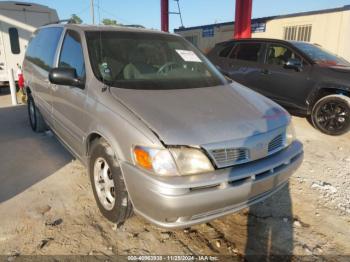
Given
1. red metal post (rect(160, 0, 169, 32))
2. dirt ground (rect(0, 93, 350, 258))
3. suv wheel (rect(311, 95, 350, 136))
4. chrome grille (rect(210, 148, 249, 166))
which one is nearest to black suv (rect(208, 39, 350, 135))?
suv wheel (rect(311, 95, 350, 136))

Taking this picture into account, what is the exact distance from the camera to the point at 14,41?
9.05 meters

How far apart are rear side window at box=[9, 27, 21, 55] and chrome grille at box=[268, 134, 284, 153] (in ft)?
28.8

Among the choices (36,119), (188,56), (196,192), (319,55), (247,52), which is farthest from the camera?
(247,52)

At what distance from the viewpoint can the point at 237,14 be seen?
1128 cm

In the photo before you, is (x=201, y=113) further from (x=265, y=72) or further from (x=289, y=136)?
(x=265, y=72)

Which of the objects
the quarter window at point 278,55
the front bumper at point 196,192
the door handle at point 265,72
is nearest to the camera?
the front bumper at point 196,192

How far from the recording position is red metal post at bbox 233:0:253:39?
11.0 metres

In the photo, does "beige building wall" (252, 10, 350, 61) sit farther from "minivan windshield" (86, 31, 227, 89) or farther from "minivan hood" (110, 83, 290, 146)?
"minivan hood" (110, 83, 290, 146)

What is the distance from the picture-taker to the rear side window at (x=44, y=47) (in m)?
4.08

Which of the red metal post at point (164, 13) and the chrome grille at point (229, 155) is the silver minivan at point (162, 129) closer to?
the chrome grille at point (229, 155)

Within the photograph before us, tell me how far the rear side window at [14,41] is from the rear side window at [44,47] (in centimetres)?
432

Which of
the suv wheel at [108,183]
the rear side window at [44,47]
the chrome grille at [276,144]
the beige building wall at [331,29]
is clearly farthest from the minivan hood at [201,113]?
the beige building wall at [331,29]

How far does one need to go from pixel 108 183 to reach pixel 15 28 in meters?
8.10

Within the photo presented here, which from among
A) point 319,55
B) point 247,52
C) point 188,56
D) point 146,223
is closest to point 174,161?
point 146,223
